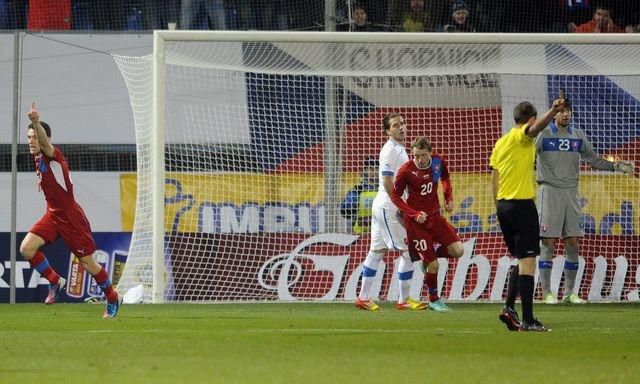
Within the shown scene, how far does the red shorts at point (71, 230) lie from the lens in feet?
43.2

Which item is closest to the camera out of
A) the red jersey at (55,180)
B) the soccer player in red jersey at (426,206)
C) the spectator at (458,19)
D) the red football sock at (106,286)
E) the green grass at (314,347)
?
the green grass at (314,347)

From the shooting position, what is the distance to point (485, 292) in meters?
16.4

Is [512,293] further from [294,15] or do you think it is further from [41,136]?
[294,15]

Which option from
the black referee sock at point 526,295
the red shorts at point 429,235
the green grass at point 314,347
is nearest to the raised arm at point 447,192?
the red shorts at point 429,235

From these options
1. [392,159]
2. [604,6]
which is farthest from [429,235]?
[604,6]

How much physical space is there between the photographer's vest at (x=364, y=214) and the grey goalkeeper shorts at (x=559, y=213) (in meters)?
2.37

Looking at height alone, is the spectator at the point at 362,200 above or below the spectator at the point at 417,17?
below

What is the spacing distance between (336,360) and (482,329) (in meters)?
2.96

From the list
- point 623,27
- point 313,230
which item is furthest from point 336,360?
point 623,27

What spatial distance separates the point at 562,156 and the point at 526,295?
14.9 feet

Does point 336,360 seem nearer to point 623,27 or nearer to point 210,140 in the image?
point 210,140

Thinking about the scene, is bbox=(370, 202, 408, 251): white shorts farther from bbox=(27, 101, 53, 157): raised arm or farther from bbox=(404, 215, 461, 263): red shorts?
bbox=(27, 101, 53, 157): raised arm

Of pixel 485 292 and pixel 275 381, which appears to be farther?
pixel 485 292

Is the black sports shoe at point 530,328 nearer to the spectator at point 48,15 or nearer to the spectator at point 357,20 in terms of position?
the spectator at point 357,20
